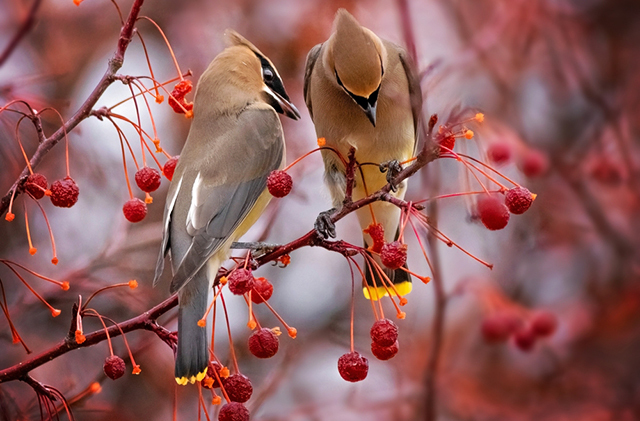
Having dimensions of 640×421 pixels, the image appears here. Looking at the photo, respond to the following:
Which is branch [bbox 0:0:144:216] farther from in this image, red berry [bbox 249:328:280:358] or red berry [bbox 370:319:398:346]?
red berry [bbox 370:319:398:346]

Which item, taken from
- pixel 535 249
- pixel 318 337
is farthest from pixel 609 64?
pixel 318 337

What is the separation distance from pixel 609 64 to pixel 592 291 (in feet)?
2.48

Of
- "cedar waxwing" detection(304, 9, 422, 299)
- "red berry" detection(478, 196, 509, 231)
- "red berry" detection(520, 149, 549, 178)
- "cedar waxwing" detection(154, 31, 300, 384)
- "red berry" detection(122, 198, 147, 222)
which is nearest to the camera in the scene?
"red berry" detection(478, 196, 509, 231)

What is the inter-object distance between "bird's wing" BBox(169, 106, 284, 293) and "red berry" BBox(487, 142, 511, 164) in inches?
26.4

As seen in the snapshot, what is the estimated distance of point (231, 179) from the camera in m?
2.19

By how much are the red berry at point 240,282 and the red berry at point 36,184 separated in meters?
0.39

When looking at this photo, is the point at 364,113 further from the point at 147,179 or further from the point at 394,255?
the point at 394,255

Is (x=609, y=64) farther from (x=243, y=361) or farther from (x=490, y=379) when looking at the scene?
(x=243, y=361)

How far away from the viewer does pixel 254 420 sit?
221cm

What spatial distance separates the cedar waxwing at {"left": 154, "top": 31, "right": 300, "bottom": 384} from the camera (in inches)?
73.2

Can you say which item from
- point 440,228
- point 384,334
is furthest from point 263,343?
point 440,228

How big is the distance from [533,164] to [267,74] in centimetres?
89

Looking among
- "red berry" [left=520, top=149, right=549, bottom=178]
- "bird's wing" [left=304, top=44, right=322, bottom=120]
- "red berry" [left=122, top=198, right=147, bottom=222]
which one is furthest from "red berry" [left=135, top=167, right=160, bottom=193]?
"red berry" [left=520, top=149, right=549, bottom=178]

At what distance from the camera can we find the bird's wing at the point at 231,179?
1.96 metres
